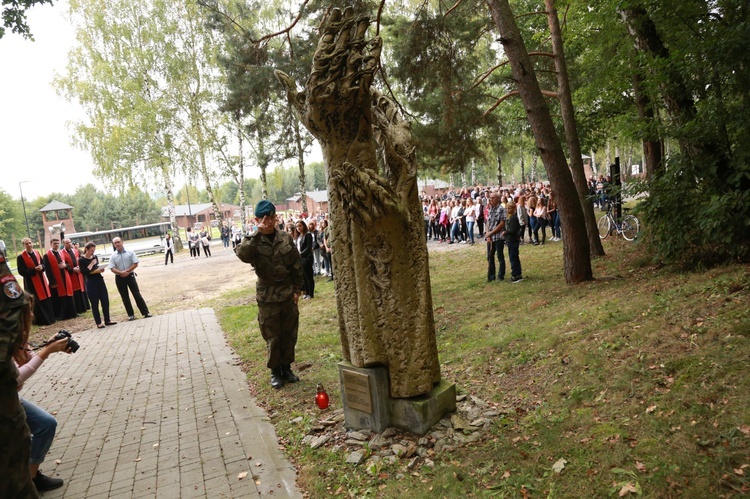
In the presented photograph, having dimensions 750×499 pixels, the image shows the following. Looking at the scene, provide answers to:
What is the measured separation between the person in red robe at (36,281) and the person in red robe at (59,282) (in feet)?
0.81

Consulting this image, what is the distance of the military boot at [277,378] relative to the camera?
6.12 m

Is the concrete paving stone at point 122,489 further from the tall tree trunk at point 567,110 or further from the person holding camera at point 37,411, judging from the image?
the tall tree trunk at point 567,110

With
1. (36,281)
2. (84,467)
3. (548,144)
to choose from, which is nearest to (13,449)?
(84,467)

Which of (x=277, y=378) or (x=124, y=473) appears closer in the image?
(x=124, y=473)

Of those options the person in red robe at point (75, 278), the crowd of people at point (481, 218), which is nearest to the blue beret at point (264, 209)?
the crowd of people at point (481, 218)

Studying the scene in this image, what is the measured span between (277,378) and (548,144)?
5.92m

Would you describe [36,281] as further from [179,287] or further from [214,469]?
[214,469]

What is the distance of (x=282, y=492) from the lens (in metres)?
3.80

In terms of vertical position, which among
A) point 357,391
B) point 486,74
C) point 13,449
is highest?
point 486,74

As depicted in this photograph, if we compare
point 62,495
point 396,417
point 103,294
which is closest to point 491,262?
point 396,417

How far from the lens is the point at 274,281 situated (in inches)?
236

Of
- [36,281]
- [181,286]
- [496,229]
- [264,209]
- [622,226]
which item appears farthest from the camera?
[181,286]

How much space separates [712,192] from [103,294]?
1257cm

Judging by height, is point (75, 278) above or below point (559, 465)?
above
